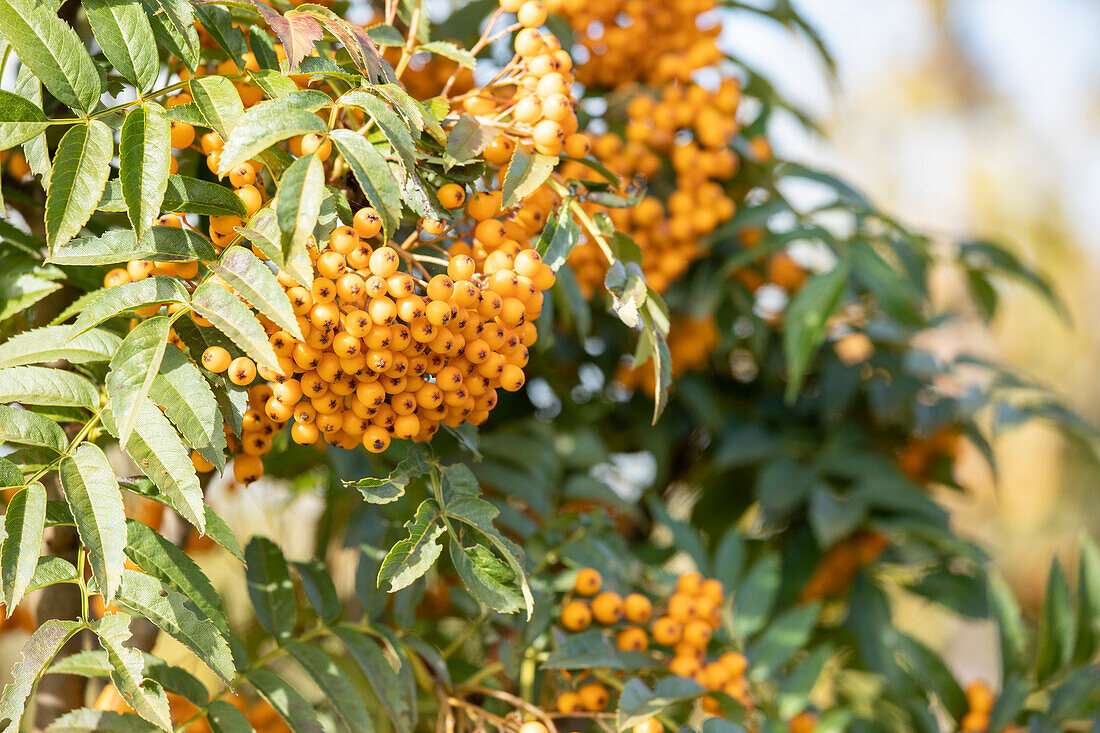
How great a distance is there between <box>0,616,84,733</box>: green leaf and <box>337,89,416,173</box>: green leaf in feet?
1.51

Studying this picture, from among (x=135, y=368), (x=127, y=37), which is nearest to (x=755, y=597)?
(x=135, y=368)

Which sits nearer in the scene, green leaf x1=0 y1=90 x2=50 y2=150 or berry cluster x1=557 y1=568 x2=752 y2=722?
green leaf x1=0 y1=90 x2=50 y2=150

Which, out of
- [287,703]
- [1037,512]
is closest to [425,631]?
[287,703]

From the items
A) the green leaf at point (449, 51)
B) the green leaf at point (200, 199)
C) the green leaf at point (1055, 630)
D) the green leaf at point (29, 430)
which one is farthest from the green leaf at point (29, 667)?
the green leaf at point (1055, 630)

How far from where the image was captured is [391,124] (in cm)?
63

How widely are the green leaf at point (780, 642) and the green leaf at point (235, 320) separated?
910mm

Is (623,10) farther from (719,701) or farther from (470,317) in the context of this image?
(719,701)

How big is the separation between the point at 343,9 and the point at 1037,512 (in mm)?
4971

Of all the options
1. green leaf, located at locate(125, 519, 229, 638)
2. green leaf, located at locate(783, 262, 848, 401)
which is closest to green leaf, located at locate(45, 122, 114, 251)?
green leaf, located at locate(125, 519, 229, 638)

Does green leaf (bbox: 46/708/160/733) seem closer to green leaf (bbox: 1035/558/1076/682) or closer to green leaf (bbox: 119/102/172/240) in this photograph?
green leaf (bbox: 119/102/172/240)

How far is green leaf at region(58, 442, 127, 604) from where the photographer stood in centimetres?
59

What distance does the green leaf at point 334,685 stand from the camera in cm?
81

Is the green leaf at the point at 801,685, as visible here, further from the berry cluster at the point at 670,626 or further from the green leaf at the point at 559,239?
the green leaf at the point at 559,239

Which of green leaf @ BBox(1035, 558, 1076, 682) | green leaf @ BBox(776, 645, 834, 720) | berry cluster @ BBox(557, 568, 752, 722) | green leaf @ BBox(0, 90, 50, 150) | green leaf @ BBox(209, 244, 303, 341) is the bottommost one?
green leaf @ BBox(776, 645, 834, 720)
